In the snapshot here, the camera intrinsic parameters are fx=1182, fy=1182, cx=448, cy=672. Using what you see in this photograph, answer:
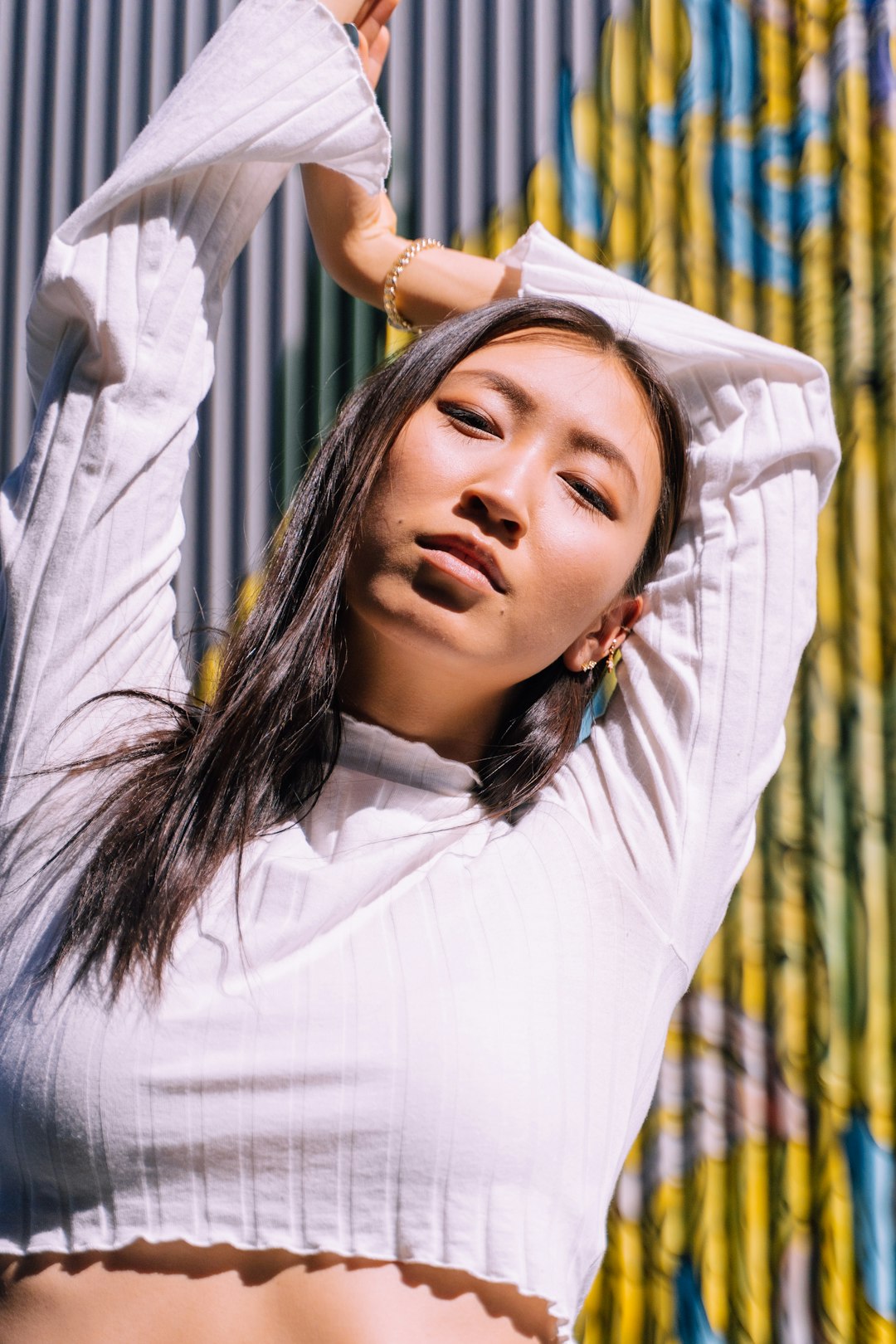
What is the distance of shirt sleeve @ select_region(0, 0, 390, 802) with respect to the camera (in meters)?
0.94

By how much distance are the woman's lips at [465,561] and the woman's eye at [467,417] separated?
11 cm

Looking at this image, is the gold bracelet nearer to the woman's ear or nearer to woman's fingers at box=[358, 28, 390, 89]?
woman's fingers at box=[358, 28, 390, 89]

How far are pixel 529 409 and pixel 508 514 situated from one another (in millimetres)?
111

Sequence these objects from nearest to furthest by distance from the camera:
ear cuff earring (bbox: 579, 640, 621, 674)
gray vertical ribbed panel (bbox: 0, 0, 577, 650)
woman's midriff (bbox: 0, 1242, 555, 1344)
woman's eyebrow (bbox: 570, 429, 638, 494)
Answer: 1. woman's midriff (bbox: 0, 1242, 555, 1344)
2. woman's eyebrow (bbox: 570, 429, 638, 494)
3. ear cuff earring (bbox: 579, 640, 621, 674)
4. gray vertical ribbed panel (bbox: 0, 0, 577, 650)

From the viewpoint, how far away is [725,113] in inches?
59.8

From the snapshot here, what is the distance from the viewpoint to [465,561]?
3.02 ft

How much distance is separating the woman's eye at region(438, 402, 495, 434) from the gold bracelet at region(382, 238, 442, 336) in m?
0.28

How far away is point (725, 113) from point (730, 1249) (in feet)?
4.59

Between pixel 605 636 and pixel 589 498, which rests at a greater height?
pixel 589 498

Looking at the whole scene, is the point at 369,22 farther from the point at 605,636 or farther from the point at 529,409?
the point at 605,636

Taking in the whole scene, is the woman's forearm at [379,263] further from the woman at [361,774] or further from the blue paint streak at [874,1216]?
the blue paint streak at [874,1216]

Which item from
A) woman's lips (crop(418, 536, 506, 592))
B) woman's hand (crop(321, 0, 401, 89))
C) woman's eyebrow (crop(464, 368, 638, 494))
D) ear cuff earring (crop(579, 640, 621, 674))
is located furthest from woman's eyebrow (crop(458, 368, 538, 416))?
woman's hand (crop(321, 0, 401, 89))

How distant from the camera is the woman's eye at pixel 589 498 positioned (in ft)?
3.23

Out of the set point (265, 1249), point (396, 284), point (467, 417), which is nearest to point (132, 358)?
point (467, 417)
